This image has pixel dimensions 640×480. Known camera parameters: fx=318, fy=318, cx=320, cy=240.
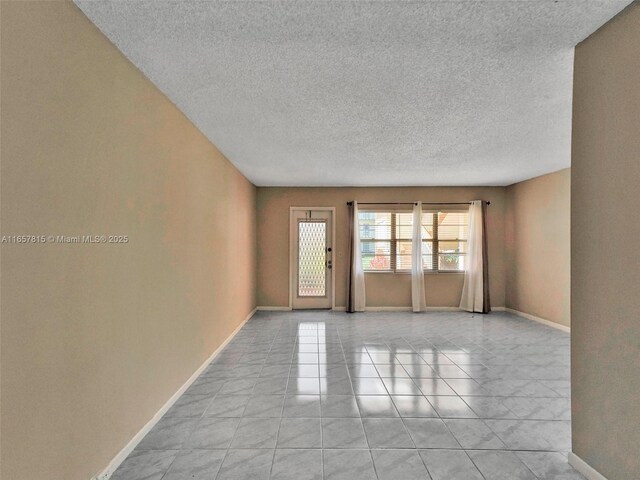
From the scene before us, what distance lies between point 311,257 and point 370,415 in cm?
407

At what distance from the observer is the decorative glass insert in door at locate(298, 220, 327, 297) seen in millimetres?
6266

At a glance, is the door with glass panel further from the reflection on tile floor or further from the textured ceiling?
the textured ceiling

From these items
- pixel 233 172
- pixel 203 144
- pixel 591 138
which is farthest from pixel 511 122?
pixel 233 172

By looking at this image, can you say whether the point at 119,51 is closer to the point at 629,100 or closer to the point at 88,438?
the point at 88,438

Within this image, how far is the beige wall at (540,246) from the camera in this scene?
15.7ft

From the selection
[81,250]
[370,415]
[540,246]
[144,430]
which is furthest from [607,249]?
[540,246]

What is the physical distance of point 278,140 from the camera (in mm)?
3387

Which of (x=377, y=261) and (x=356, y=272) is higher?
(x=377, y=261)

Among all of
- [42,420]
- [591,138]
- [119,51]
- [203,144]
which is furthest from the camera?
[203,144]

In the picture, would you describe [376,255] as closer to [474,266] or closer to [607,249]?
[474,266]

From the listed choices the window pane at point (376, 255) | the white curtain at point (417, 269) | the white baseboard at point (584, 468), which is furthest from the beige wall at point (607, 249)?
the window pane at point (376, 255)

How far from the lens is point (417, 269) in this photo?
6.06 metres

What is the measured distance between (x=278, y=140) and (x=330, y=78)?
135 centimetres

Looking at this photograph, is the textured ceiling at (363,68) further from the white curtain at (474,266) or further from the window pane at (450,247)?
the window pane at (450,247)
